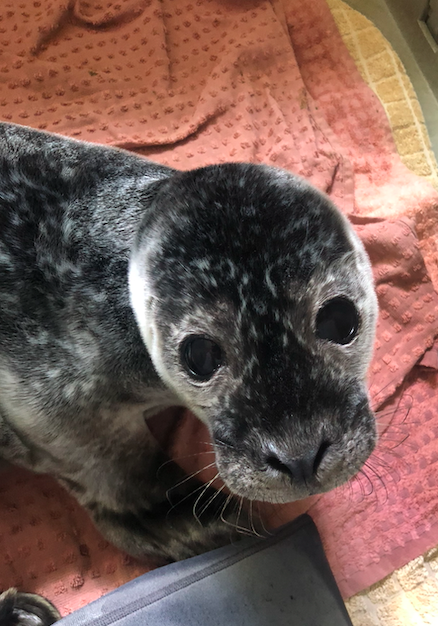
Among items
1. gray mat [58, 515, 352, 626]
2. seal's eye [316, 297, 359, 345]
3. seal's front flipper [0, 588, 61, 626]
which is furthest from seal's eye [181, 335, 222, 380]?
seal's front flipper [0, 588, 61, 626]

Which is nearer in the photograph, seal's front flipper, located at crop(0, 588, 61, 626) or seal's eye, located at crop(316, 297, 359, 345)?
seal's eye, located at crop(316, 297, 359, 345)

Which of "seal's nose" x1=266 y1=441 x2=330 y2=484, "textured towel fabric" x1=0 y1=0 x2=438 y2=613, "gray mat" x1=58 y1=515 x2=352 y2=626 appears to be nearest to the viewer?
"seal's nose" x1=266 y1=441 x2=330 y2=484

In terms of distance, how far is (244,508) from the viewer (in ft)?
4.23

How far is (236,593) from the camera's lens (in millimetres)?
1146

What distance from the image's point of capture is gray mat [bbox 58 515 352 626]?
1109 millimetres

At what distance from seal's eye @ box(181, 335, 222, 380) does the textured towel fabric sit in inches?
21.8

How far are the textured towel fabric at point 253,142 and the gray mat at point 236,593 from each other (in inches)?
6.2

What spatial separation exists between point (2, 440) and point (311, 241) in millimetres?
801

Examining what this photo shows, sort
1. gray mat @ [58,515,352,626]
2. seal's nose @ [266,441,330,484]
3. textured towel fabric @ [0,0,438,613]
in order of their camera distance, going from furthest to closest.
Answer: textured towel fabric @ [0,0,438,613]
gray mat @ [58,515,352,626]
seal's nose @ [266,441,330,484]

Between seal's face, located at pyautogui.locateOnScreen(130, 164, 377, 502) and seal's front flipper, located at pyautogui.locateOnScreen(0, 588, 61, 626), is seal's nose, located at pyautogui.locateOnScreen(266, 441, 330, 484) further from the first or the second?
seal's front flipper, located at pyautogui.locateOnScreen(0, 588, 61, 626)

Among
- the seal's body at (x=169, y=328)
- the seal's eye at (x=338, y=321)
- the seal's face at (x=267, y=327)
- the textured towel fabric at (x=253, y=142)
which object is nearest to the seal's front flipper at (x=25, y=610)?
the textured towel fabric at (x=253, y=142)

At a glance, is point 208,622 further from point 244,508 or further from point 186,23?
point 186,23

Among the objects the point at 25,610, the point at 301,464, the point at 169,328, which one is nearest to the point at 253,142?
the point at 169,328

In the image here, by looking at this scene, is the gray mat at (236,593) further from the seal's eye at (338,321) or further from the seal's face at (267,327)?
the seal's eye at (338,321)
